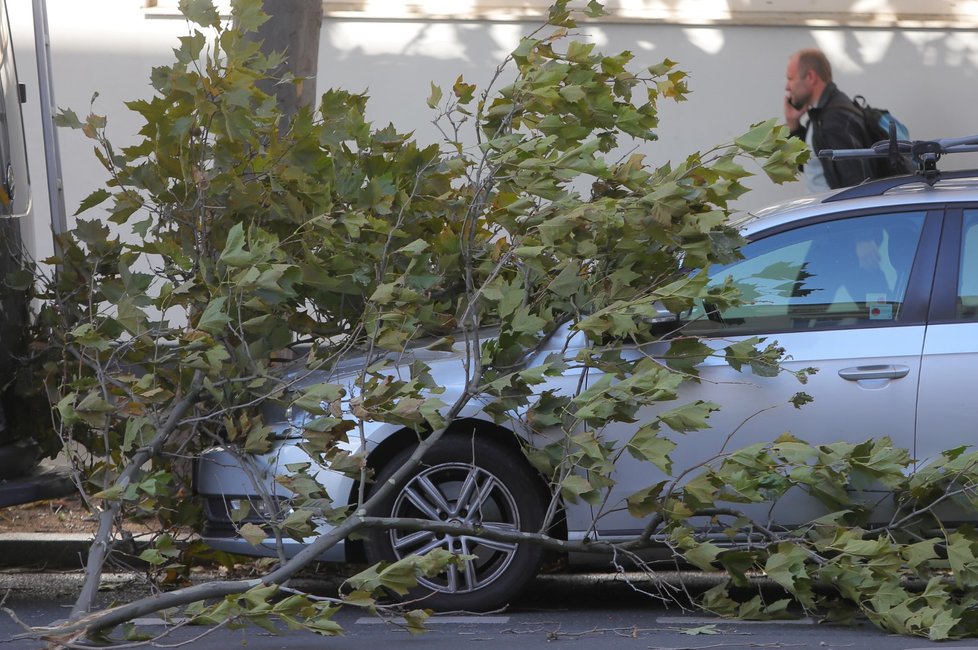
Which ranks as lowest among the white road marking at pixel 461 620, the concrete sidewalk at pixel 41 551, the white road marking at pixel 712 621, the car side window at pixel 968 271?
the concrete sidewalk at pixel 41 551

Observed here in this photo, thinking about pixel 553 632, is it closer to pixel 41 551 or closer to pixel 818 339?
pixel 818 339

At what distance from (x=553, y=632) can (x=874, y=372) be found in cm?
157

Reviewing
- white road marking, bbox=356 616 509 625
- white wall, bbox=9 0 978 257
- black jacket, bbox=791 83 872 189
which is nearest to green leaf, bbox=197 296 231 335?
white road marking, bbox=356 616 509 625

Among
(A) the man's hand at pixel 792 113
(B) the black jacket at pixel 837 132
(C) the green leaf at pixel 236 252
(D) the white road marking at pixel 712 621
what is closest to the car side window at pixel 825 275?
(D) the white road marking at pixel 712 621

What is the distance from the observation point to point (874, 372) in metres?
5.41

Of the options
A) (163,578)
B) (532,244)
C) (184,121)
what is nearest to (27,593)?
(163,578)

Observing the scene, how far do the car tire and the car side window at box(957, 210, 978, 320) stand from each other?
179 cm

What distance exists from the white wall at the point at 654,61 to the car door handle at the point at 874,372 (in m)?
5.53

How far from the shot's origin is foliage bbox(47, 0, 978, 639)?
498 centimetres

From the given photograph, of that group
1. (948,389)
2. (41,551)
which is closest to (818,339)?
(948,389)

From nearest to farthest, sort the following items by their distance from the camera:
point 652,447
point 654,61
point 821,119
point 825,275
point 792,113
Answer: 1. point 652,447
2. point 825,275
3. point 821,119
4. point 792,113
5. point 654,61

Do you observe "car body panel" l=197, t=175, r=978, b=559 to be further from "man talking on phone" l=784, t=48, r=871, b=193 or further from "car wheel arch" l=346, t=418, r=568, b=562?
"man talking on phone" l=784, t=48, r=871, b=193

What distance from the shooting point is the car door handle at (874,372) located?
540 cm

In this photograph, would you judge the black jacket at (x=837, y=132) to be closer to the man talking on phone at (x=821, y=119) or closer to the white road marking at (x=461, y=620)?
the man talking on phone at (x=821, y=119)
